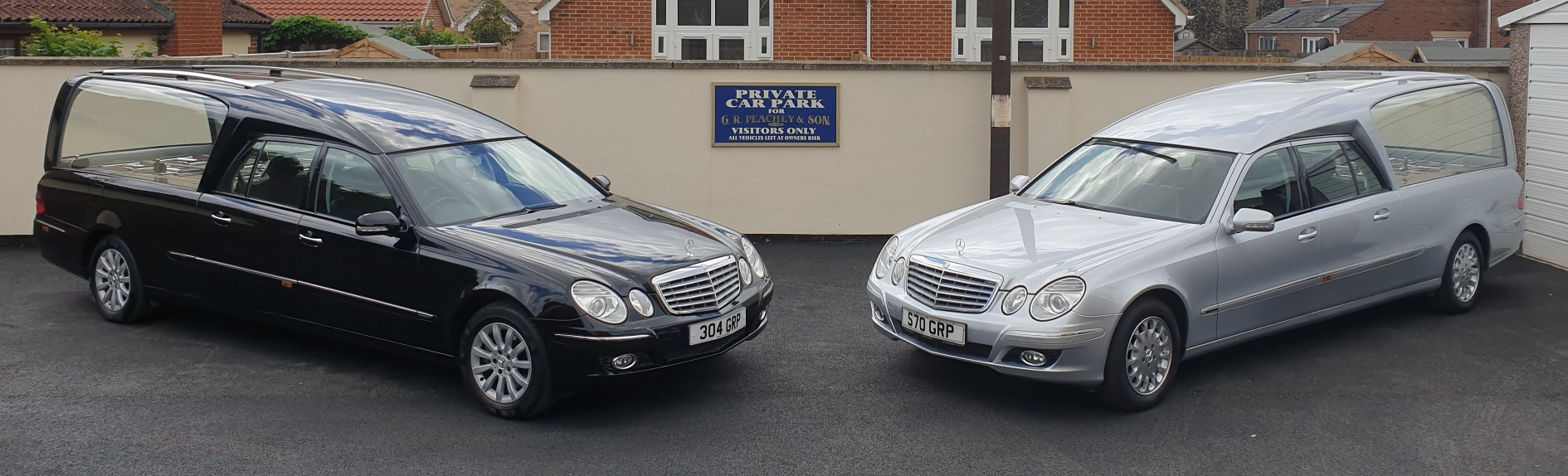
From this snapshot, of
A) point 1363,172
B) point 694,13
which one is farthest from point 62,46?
point 1363,172

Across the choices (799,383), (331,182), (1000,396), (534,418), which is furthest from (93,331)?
(1000,396)

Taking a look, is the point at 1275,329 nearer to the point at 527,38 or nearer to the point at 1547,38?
the point at 1547,38

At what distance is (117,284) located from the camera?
796 cm

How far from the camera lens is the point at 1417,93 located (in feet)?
28.2

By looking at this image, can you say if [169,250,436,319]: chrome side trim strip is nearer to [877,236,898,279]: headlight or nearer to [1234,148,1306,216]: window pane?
[877,236,898,279]: headlight

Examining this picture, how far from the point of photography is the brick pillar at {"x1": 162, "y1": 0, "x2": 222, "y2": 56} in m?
24.7

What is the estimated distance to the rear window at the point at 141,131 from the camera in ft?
25.3

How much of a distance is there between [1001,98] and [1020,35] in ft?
35.5

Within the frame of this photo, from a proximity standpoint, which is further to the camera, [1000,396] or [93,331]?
[93,331]

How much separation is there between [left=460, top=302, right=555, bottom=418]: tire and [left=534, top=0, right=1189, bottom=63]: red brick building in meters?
15.5

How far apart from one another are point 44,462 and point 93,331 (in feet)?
8.53

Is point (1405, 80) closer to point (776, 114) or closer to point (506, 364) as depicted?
point (776, 114)

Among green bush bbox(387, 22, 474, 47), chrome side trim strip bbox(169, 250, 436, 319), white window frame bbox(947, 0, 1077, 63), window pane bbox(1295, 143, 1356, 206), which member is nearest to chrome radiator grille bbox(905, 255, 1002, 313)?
window pane bbox(1295, 143, 1356, 206)

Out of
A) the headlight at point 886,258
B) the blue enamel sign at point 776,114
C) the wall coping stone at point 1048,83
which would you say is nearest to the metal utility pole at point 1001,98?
the wall coping stone at point 1048,83
